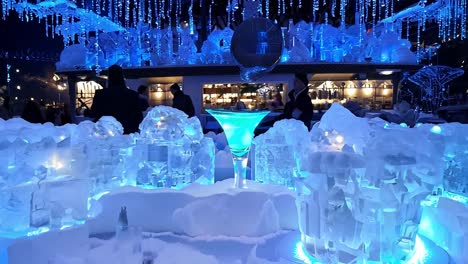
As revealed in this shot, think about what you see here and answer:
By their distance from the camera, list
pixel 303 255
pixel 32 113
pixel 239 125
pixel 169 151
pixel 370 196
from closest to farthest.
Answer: pixel 370 196
pixel 303 255
pixel 239 125
pixel 169 151
pixel 32 113

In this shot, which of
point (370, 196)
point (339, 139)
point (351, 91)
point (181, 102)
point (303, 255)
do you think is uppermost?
point (351, 91)

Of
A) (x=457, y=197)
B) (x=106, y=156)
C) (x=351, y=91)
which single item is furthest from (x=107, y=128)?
(x=351, y=91)

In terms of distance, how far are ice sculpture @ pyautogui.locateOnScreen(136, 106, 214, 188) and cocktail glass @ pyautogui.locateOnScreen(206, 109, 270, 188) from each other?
0.84 ft

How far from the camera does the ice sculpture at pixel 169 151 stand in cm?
220

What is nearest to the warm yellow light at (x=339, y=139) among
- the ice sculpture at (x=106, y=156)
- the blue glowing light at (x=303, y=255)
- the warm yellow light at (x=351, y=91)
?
the blue glowing light at (x=303, y=255)

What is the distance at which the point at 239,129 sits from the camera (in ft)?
6.91

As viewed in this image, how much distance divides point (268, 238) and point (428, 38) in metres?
16.9

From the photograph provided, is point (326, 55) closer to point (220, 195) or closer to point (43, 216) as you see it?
point (220, 195)

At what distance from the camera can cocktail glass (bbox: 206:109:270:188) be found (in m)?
2.05

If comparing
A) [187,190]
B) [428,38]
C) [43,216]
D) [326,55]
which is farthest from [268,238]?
[428,38]

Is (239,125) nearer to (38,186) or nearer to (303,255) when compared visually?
(303,255)

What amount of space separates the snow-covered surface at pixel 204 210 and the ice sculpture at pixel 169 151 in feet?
0.65

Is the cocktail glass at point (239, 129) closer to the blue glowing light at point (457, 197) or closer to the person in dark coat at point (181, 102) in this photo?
the blue glowing light at point (457, 197)

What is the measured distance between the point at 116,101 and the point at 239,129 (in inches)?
57.5
